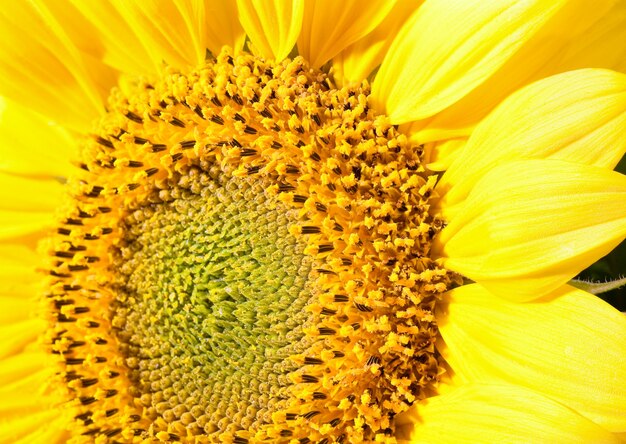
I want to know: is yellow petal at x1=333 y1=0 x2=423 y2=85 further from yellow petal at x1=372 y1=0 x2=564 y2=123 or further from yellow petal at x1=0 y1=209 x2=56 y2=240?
yellow petal at x1=0 y1=209 x2=56 y2=240

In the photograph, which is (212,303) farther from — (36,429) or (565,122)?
(565,122)

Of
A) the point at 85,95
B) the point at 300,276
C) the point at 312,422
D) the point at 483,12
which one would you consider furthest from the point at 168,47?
the point at 312,422

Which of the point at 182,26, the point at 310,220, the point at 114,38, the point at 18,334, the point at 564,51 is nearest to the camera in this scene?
the point at 564,51

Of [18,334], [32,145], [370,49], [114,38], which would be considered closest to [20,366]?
[18,334]

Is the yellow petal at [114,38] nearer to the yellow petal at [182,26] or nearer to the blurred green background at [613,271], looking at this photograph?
the yellow petal at [182,26]

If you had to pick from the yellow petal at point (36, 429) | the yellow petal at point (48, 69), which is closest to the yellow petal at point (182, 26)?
the yellow petal at point (48, 69)

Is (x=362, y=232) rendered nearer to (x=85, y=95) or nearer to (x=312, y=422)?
(x=312, y=422)

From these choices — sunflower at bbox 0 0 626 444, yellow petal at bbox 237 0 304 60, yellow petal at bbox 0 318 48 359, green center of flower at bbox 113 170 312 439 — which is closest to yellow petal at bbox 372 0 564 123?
sunflower at bbox 0 0 626 444
